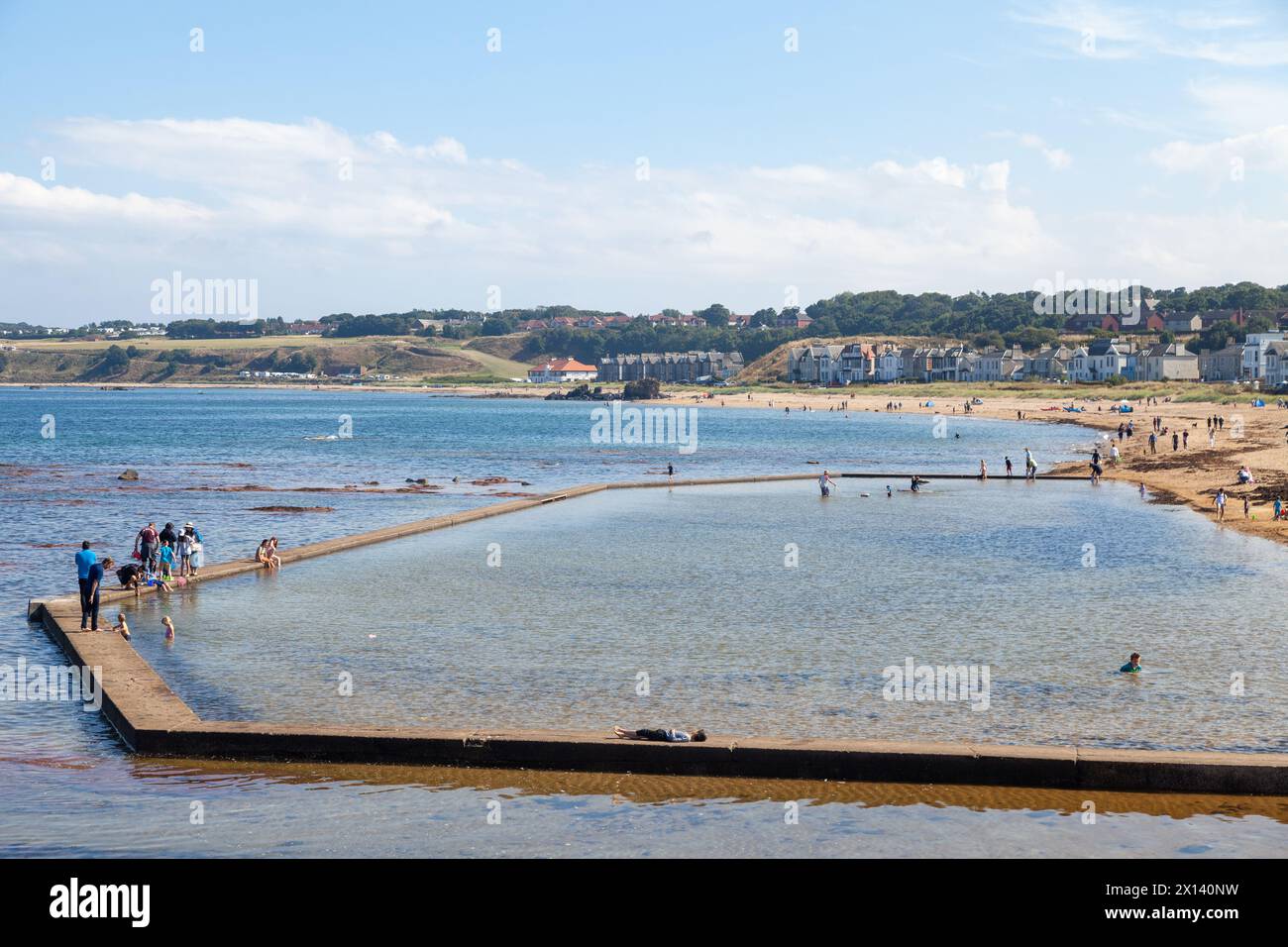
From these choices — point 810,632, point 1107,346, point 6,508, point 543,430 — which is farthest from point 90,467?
point 1107,346

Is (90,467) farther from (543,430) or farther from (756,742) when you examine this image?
(756,742)

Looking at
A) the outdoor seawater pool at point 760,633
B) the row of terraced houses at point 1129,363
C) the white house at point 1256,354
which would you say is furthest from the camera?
the row of terraced houses at point 1129,363

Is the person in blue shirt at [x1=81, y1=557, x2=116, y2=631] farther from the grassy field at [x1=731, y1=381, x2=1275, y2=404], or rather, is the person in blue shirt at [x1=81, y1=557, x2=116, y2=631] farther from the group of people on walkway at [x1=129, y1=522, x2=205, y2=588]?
the grassy field at [x1=731, y1=381, x2=1275, y2=404]

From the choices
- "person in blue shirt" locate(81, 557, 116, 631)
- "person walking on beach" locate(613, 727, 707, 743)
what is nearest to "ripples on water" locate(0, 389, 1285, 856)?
"person walking on beach" locate(613, 727, 707, 743)

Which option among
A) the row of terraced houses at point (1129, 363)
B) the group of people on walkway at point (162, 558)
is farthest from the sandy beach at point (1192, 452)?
the group of people on walkway at point (162, 558)

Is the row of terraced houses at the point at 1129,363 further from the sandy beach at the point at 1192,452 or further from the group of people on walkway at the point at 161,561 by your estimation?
the group of people on walkway at the point at 161,561

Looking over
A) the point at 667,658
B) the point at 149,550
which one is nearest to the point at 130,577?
the point at 149,550

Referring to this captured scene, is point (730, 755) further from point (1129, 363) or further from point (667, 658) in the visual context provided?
point (1129, 363)

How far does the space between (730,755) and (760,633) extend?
8.78 m

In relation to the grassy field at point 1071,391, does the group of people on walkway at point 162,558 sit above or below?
below

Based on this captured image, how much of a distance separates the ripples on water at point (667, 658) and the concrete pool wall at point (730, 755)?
309mm

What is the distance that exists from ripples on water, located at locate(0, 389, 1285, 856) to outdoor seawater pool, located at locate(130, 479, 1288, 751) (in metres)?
0.10

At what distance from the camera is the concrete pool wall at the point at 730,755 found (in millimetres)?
13945

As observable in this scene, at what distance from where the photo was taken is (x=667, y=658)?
2080 centimetres
